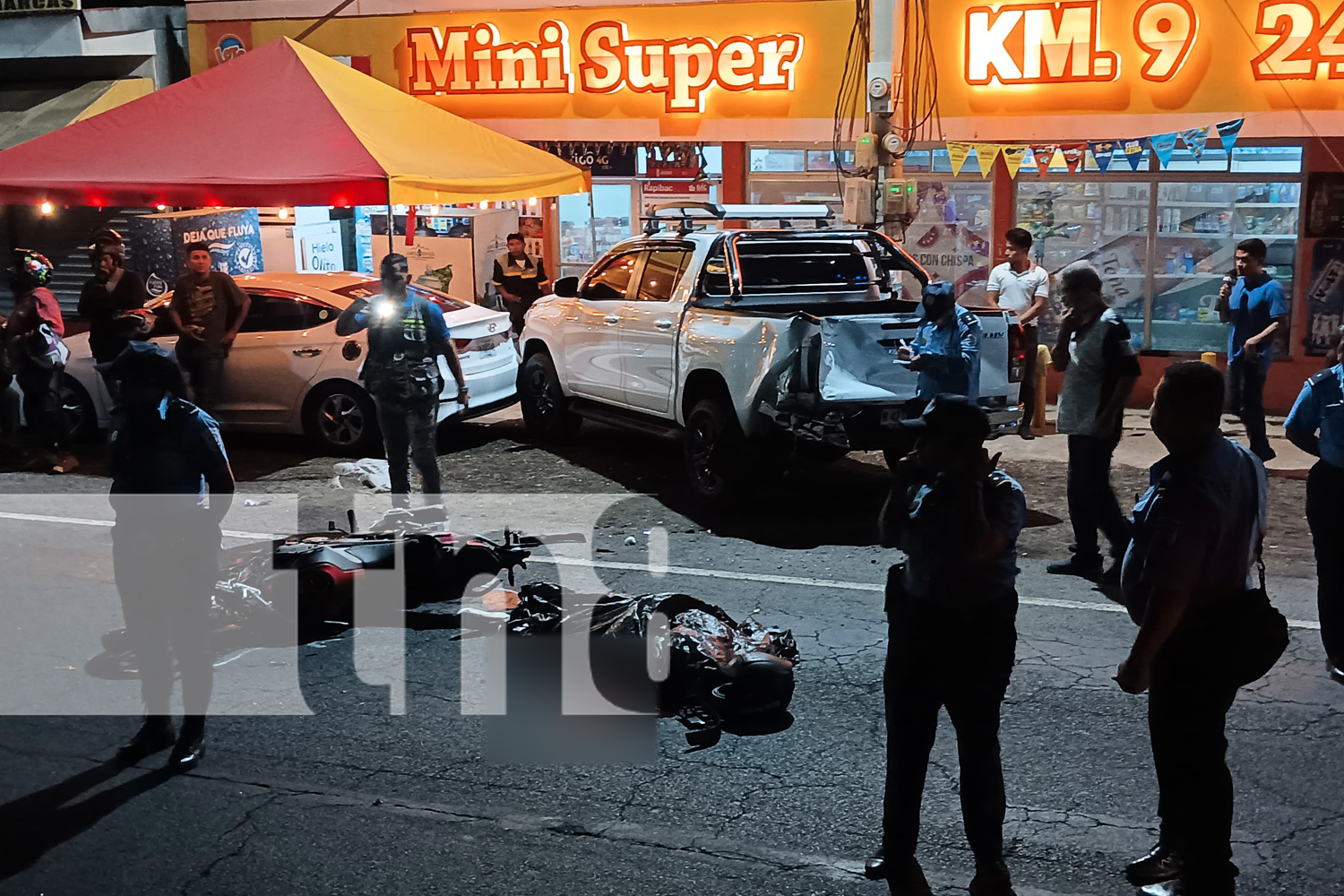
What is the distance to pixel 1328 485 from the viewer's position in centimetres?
602

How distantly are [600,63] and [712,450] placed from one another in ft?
23.5

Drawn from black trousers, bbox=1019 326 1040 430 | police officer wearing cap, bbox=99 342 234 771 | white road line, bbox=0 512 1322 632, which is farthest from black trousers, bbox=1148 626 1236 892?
black trousers, bbox=1019 326 1040 430

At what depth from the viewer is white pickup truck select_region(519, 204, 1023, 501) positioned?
29.6 ft

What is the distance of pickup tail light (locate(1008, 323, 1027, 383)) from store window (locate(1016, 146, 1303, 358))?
364cm

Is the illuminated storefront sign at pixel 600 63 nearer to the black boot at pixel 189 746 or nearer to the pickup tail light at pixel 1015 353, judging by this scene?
the pickup tail light at pixel 1015 353

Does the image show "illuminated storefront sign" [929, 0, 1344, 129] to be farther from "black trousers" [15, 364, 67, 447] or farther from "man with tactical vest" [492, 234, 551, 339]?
"black trousers" [15, 364, 67, 447]

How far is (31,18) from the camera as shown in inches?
650

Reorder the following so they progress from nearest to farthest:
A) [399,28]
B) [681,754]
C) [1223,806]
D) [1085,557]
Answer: [1223,806]
[681,754]
[1085,557]
[399,28]

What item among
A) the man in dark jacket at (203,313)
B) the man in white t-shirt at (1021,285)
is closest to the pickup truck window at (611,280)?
the man in dark jacket at (203,313)

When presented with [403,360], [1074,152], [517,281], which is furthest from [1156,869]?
[517,281]

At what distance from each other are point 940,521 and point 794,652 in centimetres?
228

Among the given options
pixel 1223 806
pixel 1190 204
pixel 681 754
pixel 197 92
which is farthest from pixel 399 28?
pixel 1223 806

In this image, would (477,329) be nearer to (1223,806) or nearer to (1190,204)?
(1190,204)

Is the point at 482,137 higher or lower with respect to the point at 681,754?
higher
